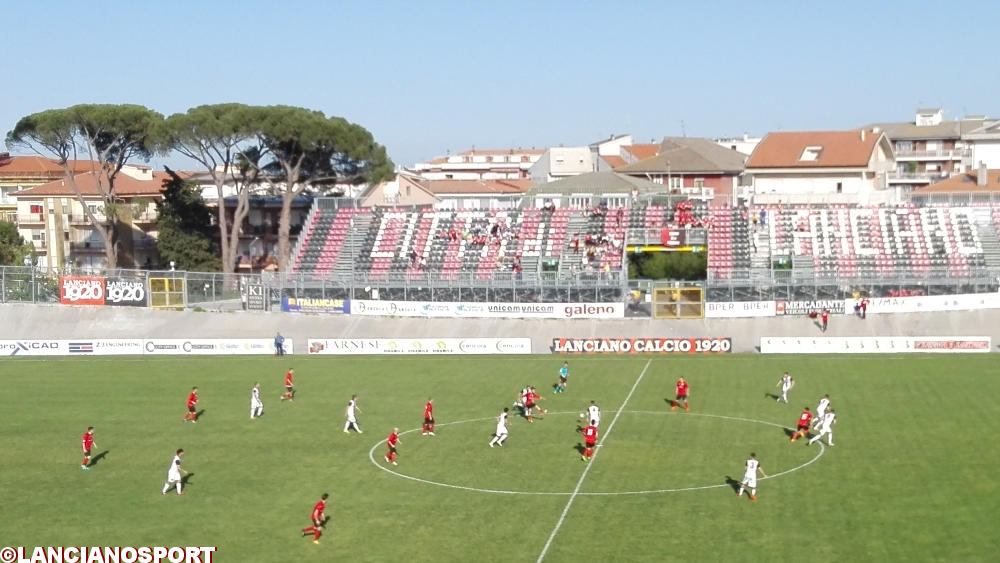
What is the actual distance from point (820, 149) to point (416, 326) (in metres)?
46.1

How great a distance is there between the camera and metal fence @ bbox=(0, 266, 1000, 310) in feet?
228

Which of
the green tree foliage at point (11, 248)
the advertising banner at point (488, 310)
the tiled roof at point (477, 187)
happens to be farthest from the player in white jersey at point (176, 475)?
the tiled roof at point (477, 187)

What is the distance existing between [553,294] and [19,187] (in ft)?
222

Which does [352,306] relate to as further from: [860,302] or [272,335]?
[860,302]

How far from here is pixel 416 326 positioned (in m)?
71.4

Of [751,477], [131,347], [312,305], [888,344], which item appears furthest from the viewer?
[312,305]

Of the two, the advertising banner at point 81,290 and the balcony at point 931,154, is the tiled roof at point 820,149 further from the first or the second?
the advertising banner at point 81,290

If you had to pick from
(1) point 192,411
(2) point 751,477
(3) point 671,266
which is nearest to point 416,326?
(3) point 671,266

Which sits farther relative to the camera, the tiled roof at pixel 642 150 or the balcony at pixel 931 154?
the tiled roof at pixel 642 150

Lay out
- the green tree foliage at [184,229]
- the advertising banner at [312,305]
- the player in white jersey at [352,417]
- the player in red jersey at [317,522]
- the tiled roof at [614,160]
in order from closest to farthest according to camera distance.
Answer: the player in red jersey at [317,522] < the player in white jersey at [352,417] < the advertising banner at [312,305] < the green tree foliage at [184,229] < the tiled roof at [614,160]

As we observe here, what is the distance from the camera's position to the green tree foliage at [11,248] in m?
98.6

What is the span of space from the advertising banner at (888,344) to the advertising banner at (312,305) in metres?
28.8

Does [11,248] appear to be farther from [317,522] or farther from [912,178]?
[912,178]

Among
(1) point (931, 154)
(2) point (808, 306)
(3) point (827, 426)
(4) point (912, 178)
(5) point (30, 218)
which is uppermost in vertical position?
(1) point (931, 154)
